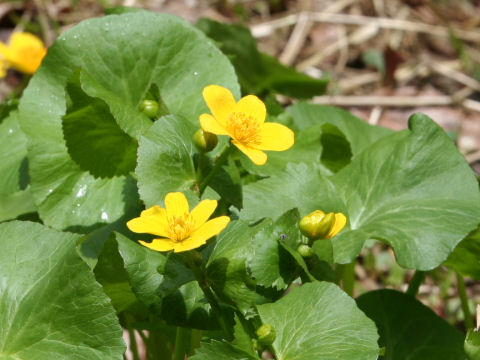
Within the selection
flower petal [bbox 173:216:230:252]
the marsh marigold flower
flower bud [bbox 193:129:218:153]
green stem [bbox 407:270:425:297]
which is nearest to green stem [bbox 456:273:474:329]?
green stem [bbox 407:270:425:297]

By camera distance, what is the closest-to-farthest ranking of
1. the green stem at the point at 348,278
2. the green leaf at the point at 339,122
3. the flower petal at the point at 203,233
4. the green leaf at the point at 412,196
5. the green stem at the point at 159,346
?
the flower petal at the point at 203,233 → the green leaf at the point at 412,196 → the green stem at the point at 159,346 → the green stem at the point at 348,278 → the green leaf at the point at 339,122

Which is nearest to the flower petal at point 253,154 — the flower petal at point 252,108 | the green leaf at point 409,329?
the flower petal at point 252,108

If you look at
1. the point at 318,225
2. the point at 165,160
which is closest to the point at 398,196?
the point at 318,225

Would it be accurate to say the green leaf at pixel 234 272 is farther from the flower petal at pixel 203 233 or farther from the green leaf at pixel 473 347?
the green leaf at pixel 473 347

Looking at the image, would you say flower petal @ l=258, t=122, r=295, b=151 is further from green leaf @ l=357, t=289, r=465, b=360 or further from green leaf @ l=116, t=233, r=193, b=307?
Result: green leaf @ l=357, t=289, r=465, b=360

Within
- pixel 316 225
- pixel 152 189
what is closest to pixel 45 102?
pixel 152 189

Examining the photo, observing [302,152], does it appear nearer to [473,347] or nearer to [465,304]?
[465,304]
